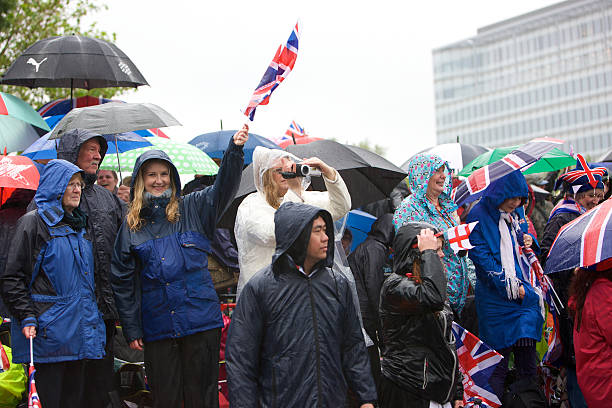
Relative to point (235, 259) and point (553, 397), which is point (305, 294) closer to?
point (235, 259)

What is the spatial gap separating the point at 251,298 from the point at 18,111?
17.5ft

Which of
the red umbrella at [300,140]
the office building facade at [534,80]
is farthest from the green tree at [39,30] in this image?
the office building facade at [534,80]

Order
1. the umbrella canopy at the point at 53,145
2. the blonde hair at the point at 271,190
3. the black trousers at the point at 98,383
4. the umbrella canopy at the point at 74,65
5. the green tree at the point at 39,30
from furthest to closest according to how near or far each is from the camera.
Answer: the green tree at the point at 39,30 → the umbrella canopy at the point at 74,65 → the umbrella canopy at the point at 53,145 → the blonde hair at the point at 271,190 → the black trousers at the point at 98,383

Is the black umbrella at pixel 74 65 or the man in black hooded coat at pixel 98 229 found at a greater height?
the black umbrella at pixel 74 65

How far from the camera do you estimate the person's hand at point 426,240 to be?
17.1ft

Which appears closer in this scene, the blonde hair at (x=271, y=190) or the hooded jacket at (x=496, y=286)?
the blonde hair at (x=271, y=190)

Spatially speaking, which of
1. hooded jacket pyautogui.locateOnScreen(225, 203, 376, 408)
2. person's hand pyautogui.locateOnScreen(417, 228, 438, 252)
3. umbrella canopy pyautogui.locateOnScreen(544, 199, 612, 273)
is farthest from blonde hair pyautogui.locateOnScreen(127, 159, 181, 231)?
umbrella canopy pyautogui.locateOnScreen(544, 199, 612, 273)

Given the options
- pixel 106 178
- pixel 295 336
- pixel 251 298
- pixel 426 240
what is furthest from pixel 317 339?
pixel 106 178

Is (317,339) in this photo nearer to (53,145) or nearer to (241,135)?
(241,135)

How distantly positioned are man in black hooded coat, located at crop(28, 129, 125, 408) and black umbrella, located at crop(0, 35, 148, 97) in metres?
2.56

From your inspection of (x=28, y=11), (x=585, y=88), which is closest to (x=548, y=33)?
(x=585, y=88)

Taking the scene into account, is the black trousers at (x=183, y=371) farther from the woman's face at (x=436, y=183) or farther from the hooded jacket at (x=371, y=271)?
the woman's face at (x=436, y=183)

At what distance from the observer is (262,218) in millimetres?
5762

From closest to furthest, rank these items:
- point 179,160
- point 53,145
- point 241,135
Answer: point 241,135, point 179,160, point 53,145
